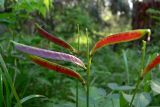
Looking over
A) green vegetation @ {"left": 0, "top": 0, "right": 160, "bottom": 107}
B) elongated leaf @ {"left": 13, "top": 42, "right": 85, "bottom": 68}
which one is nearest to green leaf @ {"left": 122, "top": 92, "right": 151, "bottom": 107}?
green vegetation @ {"left": 0, "top": 0, "right": 160, "bottom": 107}

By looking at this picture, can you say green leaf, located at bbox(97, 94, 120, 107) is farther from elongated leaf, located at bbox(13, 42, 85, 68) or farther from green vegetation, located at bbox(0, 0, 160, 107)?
elongated leaf, located at bbox(13, 42, 85, 68)

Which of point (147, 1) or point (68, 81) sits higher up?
point (147, 1)

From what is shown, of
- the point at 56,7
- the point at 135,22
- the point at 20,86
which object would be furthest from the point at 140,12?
the point at 20,86

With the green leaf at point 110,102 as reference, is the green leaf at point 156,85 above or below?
above

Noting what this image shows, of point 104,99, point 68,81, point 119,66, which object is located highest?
point 104,99

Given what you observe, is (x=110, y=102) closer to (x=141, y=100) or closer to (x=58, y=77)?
(x=141, y=100)

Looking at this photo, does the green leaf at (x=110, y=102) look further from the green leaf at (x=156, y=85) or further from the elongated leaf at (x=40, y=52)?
the elongated leaf at (x=40, y=52)

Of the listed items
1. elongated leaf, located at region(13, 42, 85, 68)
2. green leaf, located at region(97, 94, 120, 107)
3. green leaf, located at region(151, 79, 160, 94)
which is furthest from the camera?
green leaf, located at region(97, 94, 120, 107)

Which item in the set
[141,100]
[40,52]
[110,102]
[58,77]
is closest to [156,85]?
[141,100]

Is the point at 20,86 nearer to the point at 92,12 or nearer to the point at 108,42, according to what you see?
the point at 108,42

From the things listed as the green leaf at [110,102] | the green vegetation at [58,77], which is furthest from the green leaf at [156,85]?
the green leaf at [110,102]

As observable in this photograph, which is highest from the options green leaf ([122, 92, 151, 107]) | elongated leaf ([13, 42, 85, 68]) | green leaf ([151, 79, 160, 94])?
elongated leaf ([13, 42, 85, 68])
